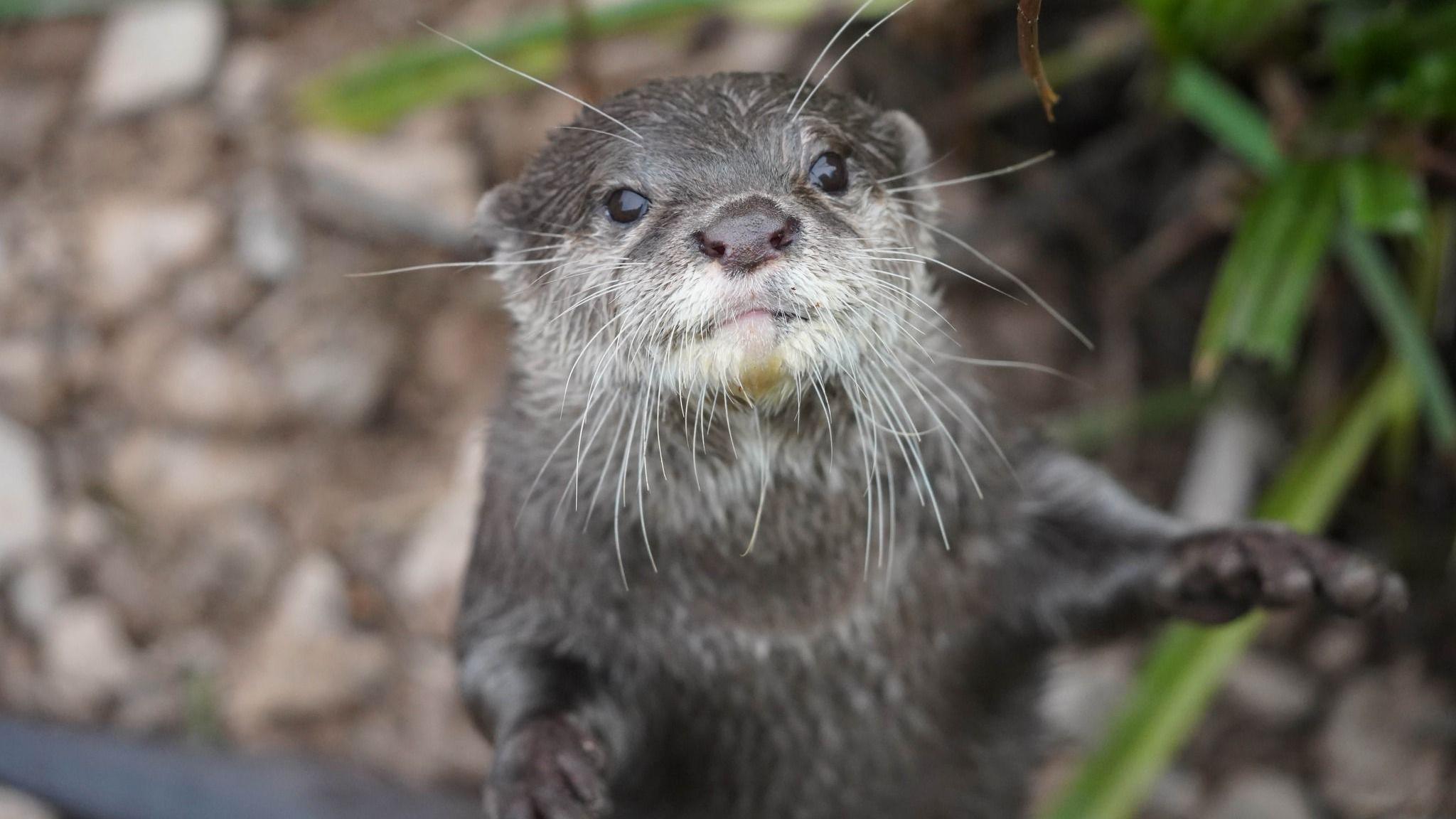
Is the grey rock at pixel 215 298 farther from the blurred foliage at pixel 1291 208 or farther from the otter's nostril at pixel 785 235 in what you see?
the otter's nostril at pixel 785 235

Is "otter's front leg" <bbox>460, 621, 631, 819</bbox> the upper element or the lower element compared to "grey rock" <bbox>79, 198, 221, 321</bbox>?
lower

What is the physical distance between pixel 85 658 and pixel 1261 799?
77.8 inches

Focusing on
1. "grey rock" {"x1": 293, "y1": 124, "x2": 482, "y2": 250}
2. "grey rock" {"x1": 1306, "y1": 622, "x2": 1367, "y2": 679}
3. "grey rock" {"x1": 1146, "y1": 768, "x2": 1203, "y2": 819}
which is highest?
"grey rock" {"x1": 293, "y1": 124, "x2": 482, "y2": 250}

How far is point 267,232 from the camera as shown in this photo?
114 inches

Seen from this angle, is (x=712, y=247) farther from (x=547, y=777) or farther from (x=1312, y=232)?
(x=1312, y=232)

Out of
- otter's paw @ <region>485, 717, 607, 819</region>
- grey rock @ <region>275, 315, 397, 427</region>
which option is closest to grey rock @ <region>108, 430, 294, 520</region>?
grey rock @ <region>275, 315, 397, 427</region>

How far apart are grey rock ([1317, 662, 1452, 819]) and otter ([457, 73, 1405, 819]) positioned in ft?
2.59

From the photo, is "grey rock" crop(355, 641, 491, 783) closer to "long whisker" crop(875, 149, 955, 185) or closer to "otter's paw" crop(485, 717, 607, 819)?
"otter's paw" crop(485, 717, 607, 819)

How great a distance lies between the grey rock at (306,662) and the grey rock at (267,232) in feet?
1.93

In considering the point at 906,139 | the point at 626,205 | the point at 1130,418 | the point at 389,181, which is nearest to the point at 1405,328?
the point at 1130,418

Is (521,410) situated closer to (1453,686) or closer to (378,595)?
(378,595)

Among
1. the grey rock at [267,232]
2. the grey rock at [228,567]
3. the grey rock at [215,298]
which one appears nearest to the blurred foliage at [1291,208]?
the grey rock at [267,232]

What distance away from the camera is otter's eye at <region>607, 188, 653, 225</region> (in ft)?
4.87

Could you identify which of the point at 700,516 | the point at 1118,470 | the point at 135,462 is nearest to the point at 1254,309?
the point at 1118,470
